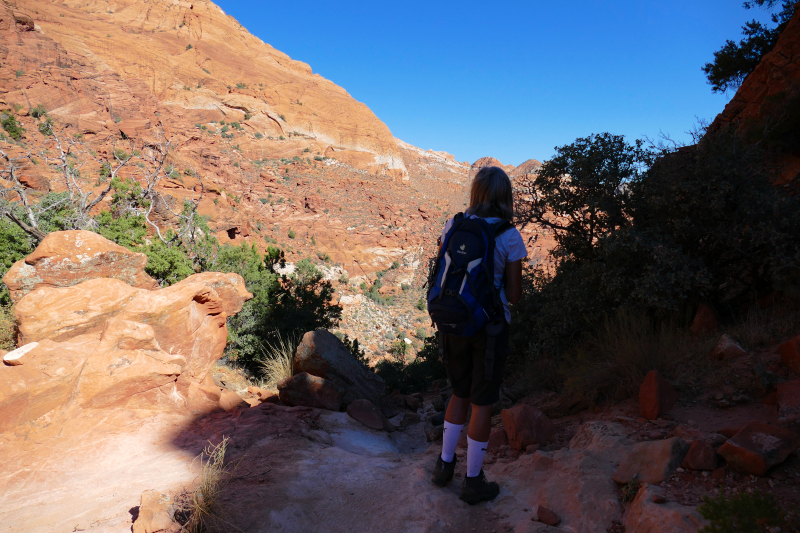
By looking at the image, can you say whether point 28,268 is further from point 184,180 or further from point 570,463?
point 184,180

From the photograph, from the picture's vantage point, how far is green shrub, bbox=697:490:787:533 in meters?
1.50

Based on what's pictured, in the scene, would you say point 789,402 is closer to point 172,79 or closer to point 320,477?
point 320,477

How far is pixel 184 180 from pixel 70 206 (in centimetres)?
922

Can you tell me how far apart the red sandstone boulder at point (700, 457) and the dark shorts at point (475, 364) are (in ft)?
3.37

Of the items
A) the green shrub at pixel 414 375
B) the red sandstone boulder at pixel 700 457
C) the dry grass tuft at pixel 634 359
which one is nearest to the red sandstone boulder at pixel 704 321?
the dry grass tuft at pixel 634 359

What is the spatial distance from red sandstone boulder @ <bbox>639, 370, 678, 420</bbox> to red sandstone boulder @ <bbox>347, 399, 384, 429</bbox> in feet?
9.65

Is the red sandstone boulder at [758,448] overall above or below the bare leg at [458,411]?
above

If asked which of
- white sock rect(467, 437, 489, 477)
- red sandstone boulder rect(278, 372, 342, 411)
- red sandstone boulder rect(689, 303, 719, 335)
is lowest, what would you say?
red sandstone boulder rect(278, 372, 342, 411)

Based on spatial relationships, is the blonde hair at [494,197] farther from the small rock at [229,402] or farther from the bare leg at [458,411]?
the small rock at [229,402]

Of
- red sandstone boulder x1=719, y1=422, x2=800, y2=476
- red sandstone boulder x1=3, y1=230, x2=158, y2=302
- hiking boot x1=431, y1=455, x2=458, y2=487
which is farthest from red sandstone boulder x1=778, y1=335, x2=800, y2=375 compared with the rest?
red sandstone boulder x1=3, y1=230, x2=158, y2=302

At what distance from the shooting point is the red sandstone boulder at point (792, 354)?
2.80 meters

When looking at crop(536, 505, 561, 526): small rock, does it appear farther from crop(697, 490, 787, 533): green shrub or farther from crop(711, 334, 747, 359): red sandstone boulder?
crop(711, 334, 747, 359): red sandstone boulder

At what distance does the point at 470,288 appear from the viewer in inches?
88.7

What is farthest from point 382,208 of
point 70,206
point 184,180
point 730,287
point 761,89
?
point 730,287
